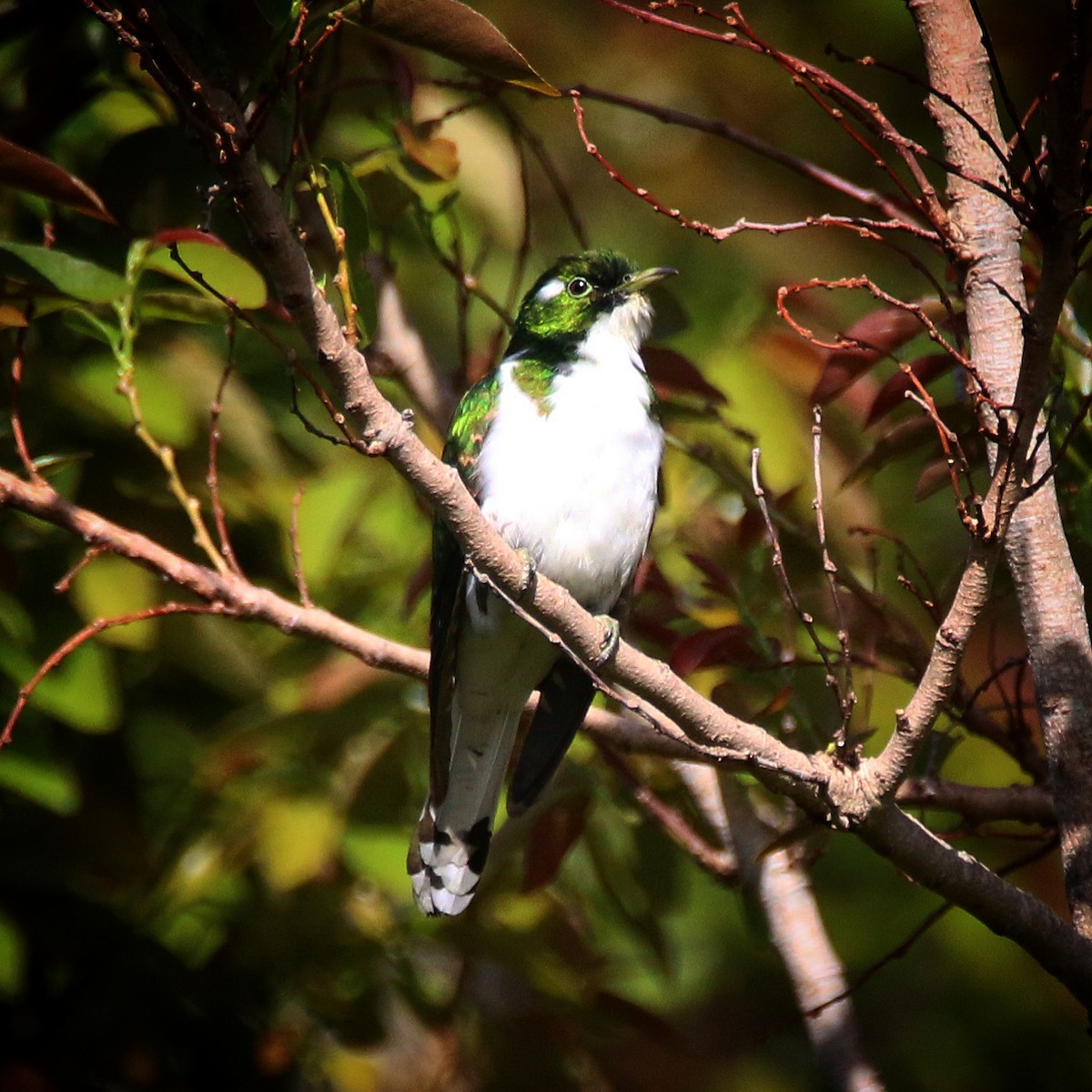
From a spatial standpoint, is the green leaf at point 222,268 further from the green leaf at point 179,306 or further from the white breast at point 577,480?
the white breast at point 577,480

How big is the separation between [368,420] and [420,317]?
3.62 m

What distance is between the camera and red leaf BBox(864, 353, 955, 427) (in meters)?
2.68

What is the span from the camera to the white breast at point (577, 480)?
325 cm

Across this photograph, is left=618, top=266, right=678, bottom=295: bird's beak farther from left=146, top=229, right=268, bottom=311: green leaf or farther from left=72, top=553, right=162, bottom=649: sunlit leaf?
left=72, top=553, right=162, bottom=649: sunlit leaf

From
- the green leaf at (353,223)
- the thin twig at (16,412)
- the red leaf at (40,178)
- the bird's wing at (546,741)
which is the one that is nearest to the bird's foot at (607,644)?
the bird's wing at (546,741)

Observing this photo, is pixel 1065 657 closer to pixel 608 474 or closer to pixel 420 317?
pixel 608 474

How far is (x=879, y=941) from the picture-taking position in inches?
157

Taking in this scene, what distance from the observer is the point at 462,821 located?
3.27 meters

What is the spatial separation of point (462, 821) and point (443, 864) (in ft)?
0.45

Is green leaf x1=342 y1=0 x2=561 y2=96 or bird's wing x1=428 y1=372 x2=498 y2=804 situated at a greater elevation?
green leaf x1=342 y1=0 x2=561 y2=96

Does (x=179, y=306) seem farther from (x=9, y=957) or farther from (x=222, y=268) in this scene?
(x=9, y=957)

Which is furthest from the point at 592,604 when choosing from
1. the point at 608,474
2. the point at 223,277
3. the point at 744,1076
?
the point at 744,1076

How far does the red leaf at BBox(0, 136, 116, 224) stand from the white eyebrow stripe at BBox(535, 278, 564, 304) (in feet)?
4.67

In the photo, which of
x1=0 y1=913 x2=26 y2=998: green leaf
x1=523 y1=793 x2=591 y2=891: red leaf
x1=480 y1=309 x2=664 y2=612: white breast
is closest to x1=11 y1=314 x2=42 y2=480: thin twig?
x1=480 y1=309 x2=664 y2=612: white breast
